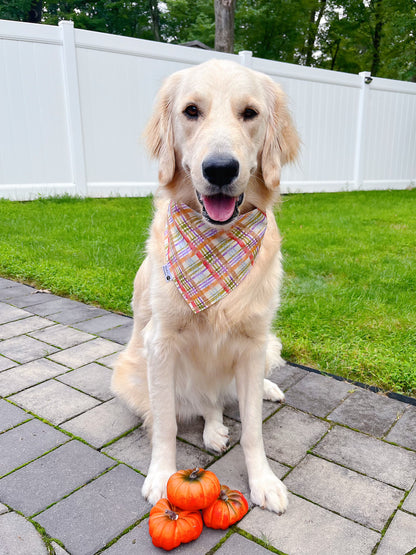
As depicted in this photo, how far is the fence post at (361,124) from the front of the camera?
10.3 m

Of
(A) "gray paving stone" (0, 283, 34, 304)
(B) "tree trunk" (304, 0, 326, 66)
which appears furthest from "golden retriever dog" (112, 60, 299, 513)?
(B) "tree trunk" (304, 0, 326, 66)

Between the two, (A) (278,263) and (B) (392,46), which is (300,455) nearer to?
(A) (278,263)

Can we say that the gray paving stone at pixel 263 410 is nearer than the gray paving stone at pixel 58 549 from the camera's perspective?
No

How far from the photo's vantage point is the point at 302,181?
9977mm

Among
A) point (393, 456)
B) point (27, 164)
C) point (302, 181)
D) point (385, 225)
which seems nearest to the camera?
point (393, 456)

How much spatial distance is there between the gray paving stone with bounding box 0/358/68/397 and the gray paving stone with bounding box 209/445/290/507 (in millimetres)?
1228

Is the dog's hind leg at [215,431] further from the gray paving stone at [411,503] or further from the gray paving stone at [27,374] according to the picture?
the gray paving stone at [27,374]

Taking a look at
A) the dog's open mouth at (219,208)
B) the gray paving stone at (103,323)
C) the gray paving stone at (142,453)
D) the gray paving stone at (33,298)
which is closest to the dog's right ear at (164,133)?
the dog's open mouth at (219,208)

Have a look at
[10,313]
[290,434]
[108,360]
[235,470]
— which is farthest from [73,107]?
[235,470]

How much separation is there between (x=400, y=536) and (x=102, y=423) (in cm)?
143

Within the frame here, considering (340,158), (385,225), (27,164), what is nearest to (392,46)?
(340,158)

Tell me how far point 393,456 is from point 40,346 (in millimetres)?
2288

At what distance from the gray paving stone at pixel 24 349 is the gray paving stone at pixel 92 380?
0.35 m

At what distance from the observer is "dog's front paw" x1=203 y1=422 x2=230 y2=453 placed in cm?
216
